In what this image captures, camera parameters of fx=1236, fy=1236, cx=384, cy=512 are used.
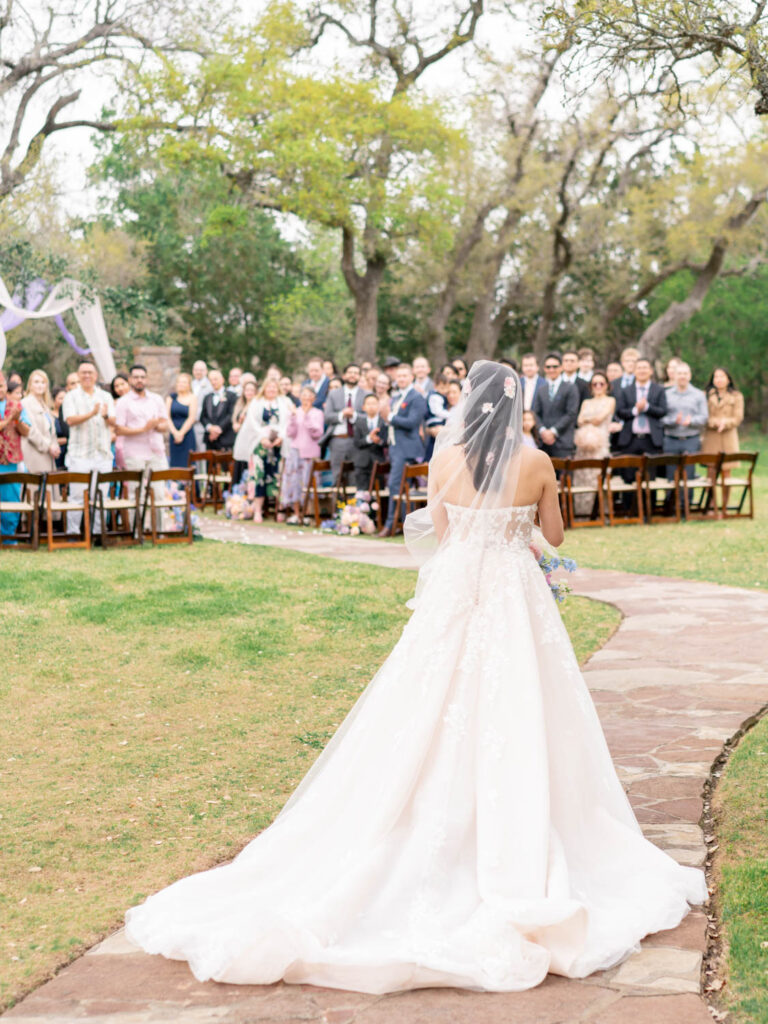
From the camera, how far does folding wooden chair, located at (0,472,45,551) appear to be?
1299 centimetres

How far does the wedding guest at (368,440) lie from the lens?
15.2m

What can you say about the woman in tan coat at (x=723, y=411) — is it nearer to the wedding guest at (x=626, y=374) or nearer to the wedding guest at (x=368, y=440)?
the wedding guest at (x=626, y=374)

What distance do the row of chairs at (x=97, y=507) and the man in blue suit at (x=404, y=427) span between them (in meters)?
2.42

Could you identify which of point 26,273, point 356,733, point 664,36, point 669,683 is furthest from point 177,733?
point 26,273

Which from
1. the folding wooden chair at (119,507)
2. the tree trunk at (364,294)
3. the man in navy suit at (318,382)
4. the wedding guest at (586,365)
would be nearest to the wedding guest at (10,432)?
the folding wooden chair at (119,507)

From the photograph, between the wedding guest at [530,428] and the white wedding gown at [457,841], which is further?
the wedding guest at [530,428]

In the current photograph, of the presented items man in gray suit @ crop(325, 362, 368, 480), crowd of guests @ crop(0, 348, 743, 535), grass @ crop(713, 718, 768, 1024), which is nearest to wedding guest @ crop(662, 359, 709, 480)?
crowd of guests @ crop(0, 348, 743, 535)

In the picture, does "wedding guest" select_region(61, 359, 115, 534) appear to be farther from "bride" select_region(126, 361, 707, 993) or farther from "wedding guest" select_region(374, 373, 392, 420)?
"bride" select_region(126, 361, 707, 993)

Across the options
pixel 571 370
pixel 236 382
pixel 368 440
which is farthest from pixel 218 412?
pixel 571 370

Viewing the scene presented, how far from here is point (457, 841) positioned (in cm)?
393

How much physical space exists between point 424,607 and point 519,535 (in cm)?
44

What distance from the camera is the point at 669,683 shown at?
7285 mm

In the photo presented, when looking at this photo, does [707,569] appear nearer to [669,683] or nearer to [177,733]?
[669,683]

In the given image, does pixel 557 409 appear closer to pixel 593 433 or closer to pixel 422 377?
pixel 593 433
